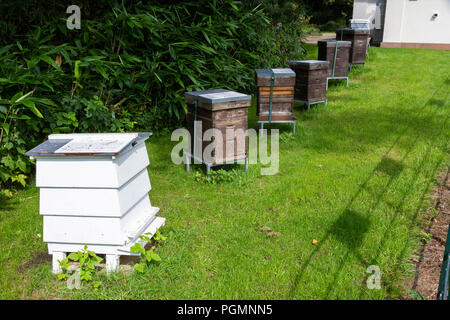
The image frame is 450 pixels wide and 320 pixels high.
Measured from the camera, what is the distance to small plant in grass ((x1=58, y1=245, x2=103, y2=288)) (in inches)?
130

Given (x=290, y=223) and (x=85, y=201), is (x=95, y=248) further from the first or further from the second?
(x=290, y=223)

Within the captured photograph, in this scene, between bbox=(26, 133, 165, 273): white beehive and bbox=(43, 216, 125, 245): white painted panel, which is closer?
bbox=(26, 133, 165, 273): white beehive

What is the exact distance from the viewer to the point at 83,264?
341cm

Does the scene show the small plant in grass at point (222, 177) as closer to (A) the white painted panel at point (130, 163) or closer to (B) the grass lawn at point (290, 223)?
(B) the grass lawn at point (290, 223)

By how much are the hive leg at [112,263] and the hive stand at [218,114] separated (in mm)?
2104

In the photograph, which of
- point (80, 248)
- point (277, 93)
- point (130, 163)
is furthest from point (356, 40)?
point (80, 248)

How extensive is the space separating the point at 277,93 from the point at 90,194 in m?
4.29

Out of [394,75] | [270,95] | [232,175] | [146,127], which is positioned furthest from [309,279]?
[394,75]

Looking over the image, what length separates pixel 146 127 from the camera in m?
7.38

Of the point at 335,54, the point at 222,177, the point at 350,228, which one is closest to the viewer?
the point at 350,228

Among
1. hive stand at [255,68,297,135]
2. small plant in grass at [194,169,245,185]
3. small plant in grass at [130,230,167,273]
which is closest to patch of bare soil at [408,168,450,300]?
small plant in grass at [130,230,167,273]

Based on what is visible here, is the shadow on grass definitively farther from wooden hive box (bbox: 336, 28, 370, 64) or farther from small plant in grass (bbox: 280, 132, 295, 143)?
wooden hive box (bbox: 336, 28, 370, 64)

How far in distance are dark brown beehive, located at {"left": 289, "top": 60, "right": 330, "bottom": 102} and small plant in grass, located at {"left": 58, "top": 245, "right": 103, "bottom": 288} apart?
563 cm

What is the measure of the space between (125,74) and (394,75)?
8052 millimetres
